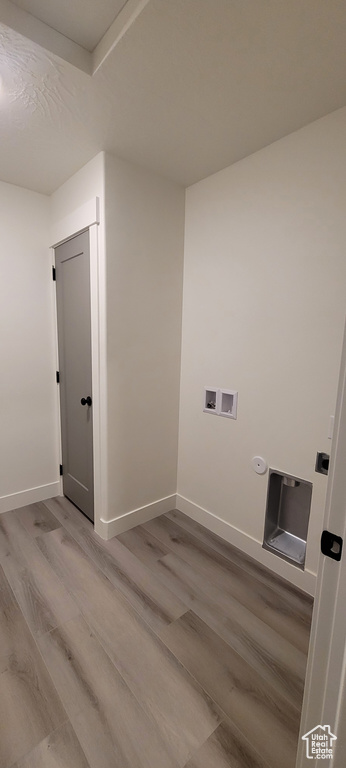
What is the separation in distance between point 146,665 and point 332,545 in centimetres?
113

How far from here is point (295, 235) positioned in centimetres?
159

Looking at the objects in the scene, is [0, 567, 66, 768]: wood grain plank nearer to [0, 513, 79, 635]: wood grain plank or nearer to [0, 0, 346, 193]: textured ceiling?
[0, 513, 79, 635]: wood grain plank

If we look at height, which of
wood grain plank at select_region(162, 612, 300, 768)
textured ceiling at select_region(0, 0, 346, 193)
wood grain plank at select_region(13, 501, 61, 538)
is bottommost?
wood grain plank at select_region(13, 501, 61, 538)

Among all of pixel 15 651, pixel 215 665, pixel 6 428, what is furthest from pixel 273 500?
pixel 6 428

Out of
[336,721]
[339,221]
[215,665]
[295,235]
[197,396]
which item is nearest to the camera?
[336,721]

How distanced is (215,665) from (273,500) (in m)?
0.85

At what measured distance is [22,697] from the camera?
116 centimetres

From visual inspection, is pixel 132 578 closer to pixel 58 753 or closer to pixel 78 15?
pixel 58 753

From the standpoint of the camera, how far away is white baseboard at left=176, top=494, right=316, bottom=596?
5.55 feet

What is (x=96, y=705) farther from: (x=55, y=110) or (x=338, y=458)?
(x=55, y=110)

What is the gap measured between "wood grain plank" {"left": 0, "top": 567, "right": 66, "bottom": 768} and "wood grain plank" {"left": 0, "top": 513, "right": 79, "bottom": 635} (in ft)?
0.27

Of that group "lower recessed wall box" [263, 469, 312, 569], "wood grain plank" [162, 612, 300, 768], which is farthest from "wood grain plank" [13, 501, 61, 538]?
"lower recessed wall box" [263, 469, 312, 569]

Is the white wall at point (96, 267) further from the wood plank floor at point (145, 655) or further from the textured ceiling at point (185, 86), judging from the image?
the wood plank floor at point (145, 655)

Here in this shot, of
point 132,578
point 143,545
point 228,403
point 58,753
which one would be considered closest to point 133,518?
point 143,545
